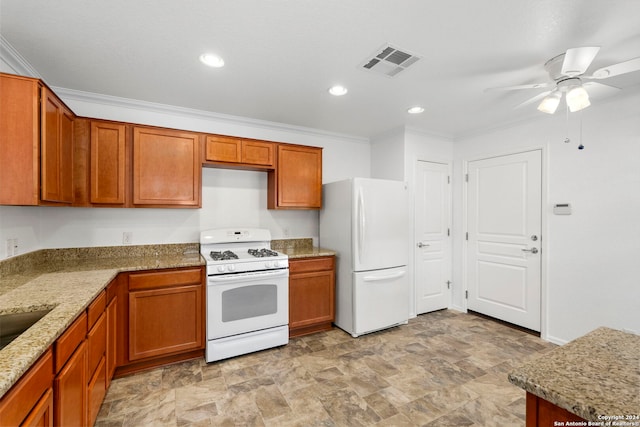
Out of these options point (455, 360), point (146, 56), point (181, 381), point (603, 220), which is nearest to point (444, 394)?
point (455, 360)

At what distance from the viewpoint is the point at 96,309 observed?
1788mm

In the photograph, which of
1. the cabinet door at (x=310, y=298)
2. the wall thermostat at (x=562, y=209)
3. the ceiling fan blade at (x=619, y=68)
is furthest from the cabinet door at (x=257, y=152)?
the wall thermostat at (x=562, y=209)

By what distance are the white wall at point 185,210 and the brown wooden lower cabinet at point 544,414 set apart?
9.83ft

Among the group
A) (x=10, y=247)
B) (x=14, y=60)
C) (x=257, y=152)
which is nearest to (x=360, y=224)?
(x=257, y=152)

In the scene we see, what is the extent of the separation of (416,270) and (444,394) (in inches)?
69.0

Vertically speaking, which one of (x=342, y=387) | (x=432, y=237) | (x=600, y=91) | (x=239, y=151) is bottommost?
(x=342, y=387)

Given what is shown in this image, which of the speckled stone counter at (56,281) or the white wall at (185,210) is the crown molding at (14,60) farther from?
the speckled stone counter at (56,281)

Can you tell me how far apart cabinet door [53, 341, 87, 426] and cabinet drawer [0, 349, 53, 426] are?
0.10 m

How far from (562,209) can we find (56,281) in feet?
14.3

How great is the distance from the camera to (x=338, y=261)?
343cm

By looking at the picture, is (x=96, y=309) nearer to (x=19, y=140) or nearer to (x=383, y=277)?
(x=19, y=140)

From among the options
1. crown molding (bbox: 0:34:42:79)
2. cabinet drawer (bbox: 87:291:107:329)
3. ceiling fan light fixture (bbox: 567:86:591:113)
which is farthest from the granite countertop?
crown molding (bbox: 0:34:42:79)

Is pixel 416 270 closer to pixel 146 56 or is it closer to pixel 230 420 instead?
pixel 230 420

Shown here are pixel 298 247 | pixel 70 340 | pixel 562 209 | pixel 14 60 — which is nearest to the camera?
pixel 70 340
